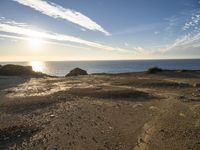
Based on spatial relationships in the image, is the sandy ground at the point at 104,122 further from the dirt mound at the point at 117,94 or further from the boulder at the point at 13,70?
the boulder at the point at 13,70

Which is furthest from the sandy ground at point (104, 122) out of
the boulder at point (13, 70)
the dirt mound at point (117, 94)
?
the boulder at point (13, 70)

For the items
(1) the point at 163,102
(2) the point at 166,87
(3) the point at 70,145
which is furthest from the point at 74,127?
(2) the point at 166,87

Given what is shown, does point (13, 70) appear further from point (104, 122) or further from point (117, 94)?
point (104, 122)

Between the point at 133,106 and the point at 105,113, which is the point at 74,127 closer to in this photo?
the point at 105,113

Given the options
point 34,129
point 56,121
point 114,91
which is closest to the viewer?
point 34,129

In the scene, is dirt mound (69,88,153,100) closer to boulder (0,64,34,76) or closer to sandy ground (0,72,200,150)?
sandy ground (0,72,200,150)

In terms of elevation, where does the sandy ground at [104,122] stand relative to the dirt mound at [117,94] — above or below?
below

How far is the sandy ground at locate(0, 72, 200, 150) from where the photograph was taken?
33.6 feet

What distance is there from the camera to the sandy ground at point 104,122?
10.2 metres

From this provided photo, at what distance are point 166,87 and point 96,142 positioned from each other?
15696 mm

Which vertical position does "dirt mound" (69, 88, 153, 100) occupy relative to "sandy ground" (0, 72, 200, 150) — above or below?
above

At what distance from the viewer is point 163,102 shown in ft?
58.4

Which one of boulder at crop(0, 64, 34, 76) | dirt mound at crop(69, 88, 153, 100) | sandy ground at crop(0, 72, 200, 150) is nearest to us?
sandy ground at crop(0, 72, 200, 150)

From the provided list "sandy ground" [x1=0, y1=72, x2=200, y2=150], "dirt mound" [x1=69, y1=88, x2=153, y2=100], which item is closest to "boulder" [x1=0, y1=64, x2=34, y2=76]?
"dirt mound" [x1=69, y1=88, x2=153, y2=100]
